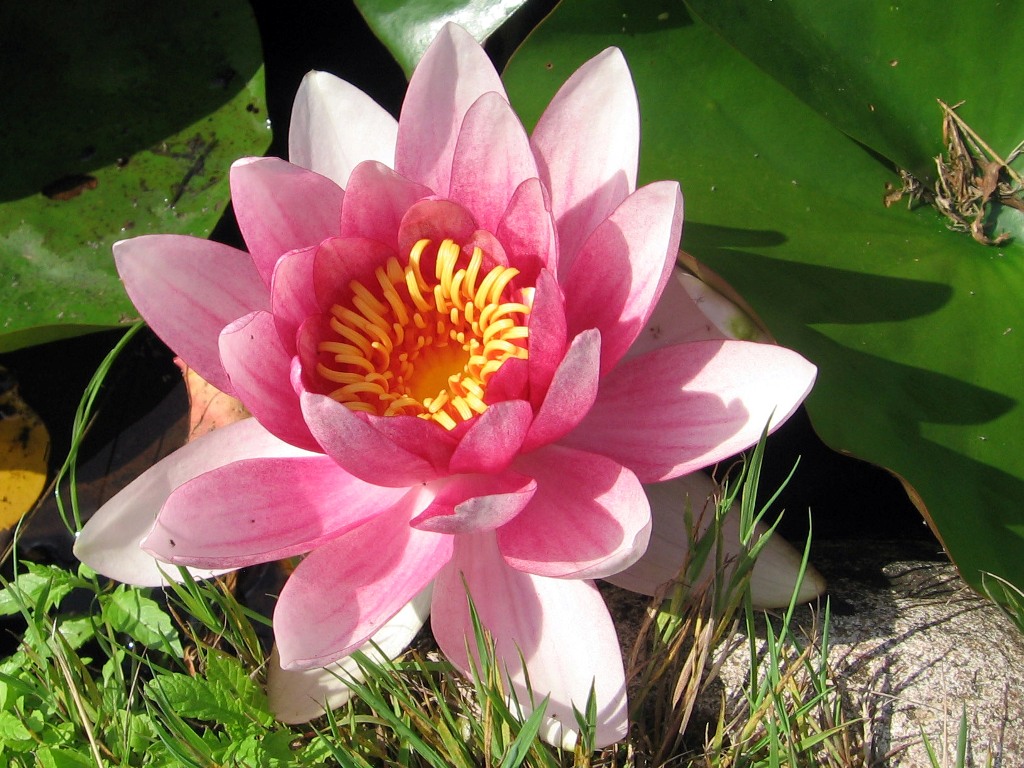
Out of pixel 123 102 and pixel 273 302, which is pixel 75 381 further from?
pixel 273 302

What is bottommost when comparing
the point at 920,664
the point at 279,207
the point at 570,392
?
the point at 920,664

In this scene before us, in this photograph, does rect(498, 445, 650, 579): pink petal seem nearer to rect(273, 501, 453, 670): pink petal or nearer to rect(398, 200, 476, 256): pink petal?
rect(273, 501, 453, 670): pink petal

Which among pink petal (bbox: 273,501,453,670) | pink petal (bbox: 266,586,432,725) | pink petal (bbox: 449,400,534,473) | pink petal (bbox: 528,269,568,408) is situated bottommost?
pink petal (bbox: 266,586,432,725)

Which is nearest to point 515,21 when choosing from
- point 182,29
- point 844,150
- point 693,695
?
point 182,29

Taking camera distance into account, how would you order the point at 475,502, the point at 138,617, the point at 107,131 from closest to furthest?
the point at 475,502
the point at 138,617
the point at 107,131

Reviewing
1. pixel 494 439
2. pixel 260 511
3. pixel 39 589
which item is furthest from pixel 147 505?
pixel 494 439

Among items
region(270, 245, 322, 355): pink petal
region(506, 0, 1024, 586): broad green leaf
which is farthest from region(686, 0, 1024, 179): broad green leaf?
region(270, 245, 322, 355): pink petal

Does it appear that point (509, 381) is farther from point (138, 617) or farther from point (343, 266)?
point (138, 617)
